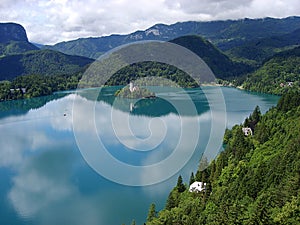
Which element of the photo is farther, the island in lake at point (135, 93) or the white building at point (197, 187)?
the island in lake at point (135, 93)

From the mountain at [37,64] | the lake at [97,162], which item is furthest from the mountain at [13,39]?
the lake at [97,162]

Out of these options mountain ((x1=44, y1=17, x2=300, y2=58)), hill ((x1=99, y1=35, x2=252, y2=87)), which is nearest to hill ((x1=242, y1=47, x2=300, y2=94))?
hill ((x1=99, y1=35, x2=252, y2=87))

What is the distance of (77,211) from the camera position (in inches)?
394

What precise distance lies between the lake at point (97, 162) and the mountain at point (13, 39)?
5915cm

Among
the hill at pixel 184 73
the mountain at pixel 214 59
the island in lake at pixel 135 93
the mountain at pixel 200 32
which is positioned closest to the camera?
the island in lake at pixel 135 93

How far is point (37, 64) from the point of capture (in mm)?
64375

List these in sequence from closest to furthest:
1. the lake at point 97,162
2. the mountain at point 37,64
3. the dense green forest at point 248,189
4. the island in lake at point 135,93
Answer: the dense green forest at point 248,189 → the lake at point 97,162 → the island in lake at point 135,93 → the mountain at point 37,64

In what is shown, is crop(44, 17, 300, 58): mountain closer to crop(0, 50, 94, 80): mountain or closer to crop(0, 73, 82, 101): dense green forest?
crop(0, 50, 94, 80): mountain

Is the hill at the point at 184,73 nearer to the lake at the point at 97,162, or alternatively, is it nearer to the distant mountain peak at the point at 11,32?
the lake at the point at 97,162

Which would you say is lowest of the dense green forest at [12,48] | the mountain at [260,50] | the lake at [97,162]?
the lake at [97,162]

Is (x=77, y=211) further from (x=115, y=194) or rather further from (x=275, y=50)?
(x=275, y=50)

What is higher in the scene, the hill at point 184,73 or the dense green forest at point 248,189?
the hill at point 184,73

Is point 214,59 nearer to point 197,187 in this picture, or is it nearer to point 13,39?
point 197,187

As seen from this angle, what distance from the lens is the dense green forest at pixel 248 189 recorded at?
619 centimetres
